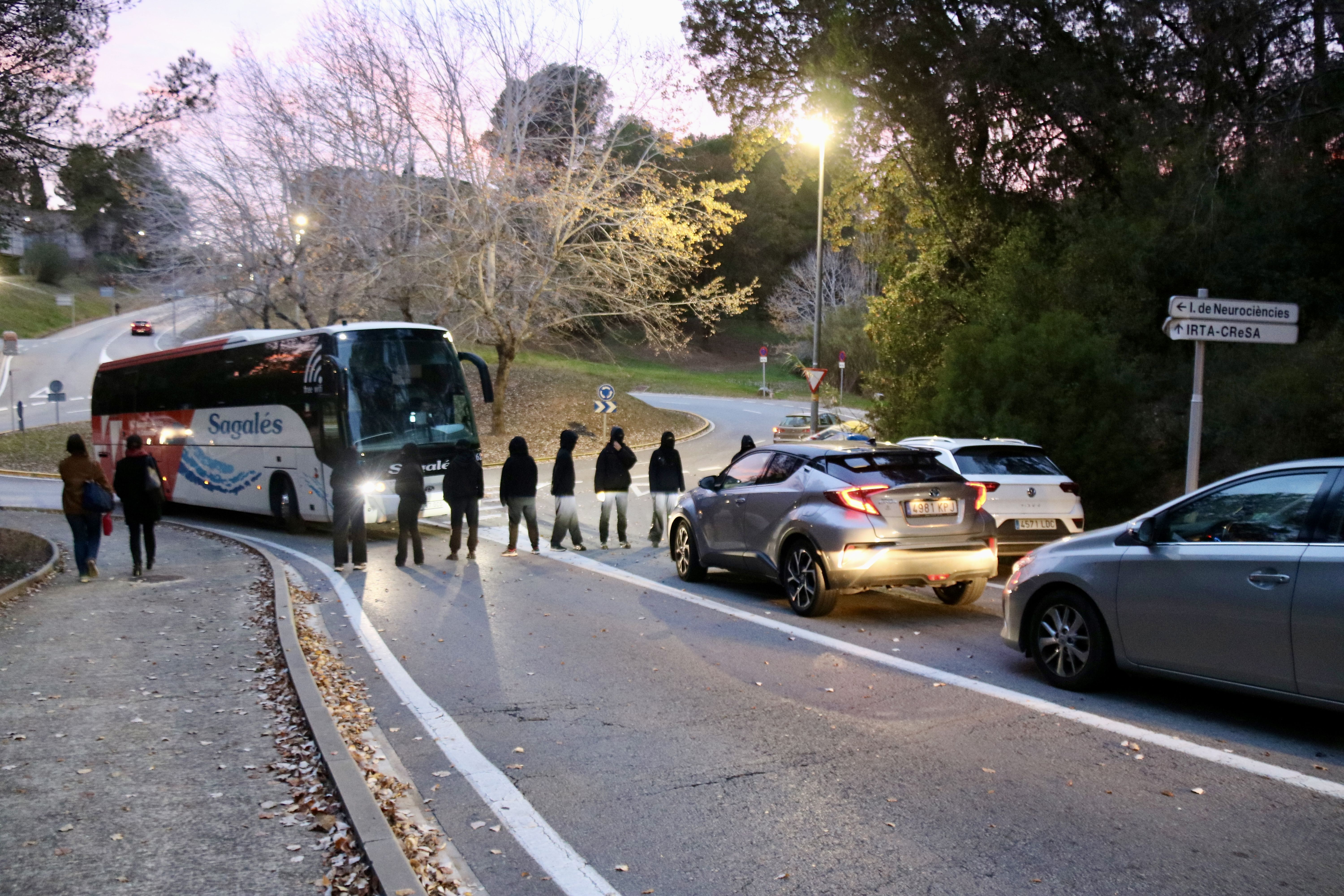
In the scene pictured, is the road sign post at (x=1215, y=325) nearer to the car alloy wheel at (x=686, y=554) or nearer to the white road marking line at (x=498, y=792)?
the car alloy wheel at (x=686, y=554)

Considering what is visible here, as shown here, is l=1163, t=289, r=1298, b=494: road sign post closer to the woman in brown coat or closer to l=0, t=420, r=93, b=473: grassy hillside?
the woman in brown coat

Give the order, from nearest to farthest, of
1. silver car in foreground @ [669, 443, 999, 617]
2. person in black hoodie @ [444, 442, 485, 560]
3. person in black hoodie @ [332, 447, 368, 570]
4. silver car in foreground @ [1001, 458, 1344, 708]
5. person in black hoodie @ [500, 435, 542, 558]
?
1. silver car in foreground @ [1001, 458, 1344, 708]
2. silver car in foreground @ [669, 443, 999, 617]
3. person in black hoodie @ [332, 447, 368, 570]
4. person in black hoodie @ [444, 442, 485, 560]
5. person in black hoodie @ [500, 435, 542, 558]

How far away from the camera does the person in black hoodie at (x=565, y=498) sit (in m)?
15.4

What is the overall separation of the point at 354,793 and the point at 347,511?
30.7 ft

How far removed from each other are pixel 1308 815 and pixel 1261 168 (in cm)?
1395

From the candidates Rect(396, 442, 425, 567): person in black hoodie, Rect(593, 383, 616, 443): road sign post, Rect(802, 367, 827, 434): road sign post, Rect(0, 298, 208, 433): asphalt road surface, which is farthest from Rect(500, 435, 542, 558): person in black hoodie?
Rect(0, 298, 208, 433): asphalt road surface

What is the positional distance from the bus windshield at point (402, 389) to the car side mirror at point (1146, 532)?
41.2 ft

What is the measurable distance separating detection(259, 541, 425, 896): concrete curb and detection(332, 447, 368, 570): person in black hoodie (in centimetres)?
559

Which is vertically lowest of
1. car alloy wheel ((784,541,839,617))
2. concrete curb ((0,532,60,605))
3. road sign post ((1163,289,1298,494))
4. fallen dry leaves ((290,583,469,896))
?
concrete curb ((0,532,60,605))

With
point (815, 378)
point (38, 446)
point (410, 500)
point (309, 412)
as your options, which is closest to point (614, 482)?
point (410, 500)

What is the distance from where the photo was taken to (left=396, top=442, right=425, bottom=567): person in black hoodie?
13.9 m

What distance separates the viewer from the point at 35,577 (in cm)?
1249

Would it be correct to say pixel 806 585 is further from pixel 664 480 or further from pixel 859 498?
pixel 664 480

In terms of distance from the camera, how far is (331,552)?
1650cm
